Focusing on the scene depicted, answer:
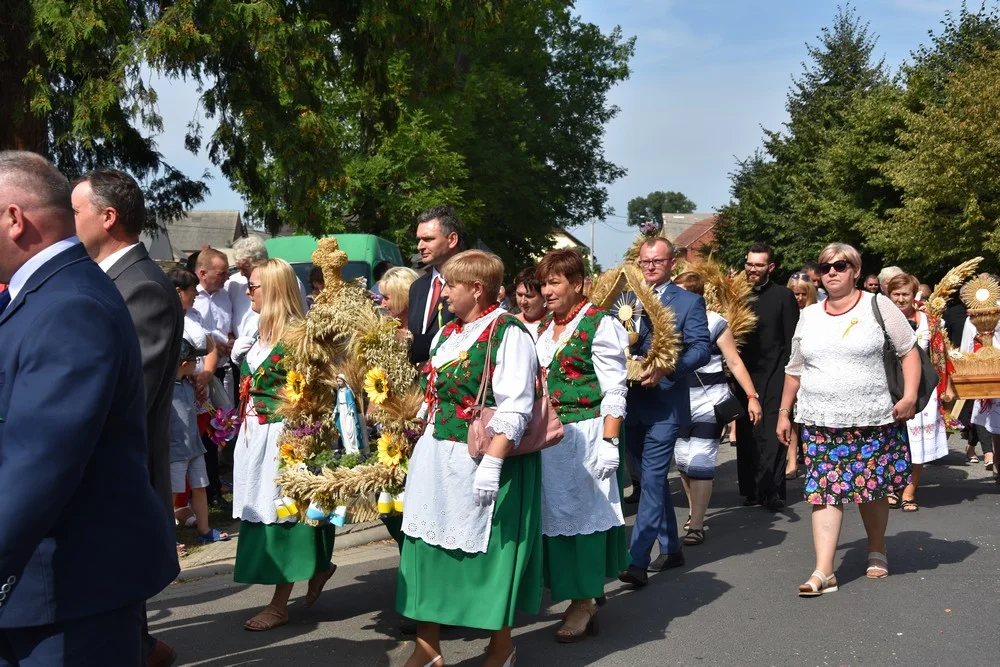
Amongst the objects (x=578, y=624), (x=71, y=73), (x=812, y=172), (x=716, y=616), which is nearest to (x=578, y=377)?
(x=578, y=624)

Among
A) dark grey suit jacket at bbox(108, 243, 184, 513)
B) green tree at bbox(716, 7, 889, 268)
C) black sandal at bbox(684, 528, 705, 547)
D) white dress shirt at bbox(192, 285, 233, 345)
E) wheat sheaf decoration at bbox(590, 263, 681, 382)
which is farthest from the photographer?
green tree at bbox(716, 7, 889, 268)

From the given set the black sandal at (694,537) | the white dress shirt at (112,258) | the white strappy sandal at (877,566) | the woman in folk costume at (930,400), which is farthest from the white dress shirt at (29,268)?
the woman in folk costume at (930,400)

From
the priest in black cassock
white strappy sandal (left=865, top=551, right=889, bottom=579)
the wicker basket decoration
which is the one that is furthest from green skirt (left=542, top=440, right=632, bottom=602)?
the wicker basket decoration

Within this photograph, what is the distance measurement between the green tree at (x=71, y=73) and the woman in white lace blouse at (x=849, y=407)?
7779mm

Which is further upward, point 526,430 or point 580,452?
point 526,430

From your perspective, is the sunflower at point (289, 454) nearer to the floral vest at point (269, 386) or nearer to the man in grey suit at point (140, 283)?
the floral vest at point (269, 386)

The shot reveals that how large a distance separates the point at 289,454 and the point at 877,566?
3727 millimetres

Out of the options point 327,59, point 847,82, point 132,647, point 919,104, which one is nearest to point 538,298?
point 132,647

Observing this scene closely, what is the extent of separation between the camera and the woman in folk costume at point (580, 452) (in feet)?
19.2

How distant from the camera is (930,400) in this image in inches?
374

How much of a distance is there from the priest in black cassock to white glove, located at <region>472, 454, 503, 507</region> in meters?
5.32

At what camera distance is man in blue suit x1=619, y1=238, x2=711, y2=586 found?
696cm

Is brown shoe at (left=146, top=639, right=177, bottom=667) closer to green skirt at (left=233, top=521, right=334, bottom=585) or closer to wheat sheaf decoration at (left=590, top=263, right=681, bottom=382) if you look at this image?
green skirt at (left=233, top=521, right=334, bottom=585)

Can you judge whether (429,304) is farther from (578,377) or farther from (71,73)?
(71,73)
